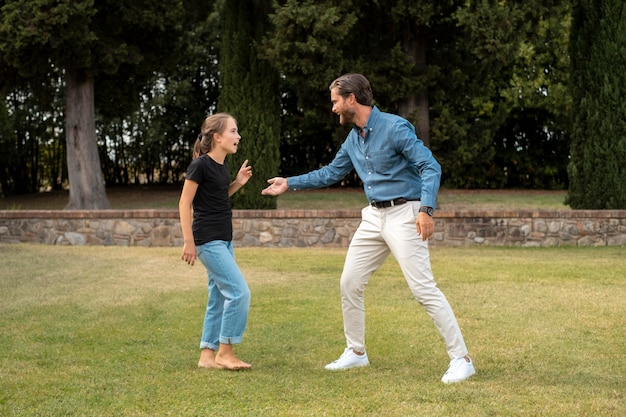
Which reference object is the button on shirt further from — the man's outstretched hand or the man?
the man's outstretched hand

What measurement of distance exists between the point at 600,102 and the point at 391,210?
10.6 m

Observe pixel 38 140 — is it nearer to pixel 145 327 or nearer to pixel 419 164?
pixel 145 327

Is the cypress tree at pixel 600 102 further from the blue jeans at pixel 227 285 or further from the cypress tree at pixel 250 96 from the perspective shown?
the blue jeans at pixel 227 285

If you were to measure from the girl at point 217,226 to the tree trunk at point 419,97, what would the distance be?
1122 cm

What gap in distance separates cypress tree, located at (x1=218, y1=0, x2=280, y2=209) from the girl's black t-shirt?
10.6 meters

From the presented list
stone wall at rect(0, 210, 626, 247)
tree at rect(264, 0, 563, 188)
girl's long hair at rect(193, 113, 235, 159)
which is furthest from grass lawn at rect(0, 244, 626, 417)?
tree at rect(264, 0, 563, 188)

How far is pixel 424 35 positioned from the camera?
16.9 metres

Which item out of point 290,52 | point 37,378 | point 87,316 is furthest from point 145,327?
point 290,52

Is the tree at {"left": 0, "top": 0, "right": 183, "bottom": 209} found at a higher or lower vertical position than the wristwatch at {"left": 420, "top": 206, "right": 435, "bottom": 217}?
higher

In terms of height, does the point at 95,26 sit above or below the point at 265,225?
above

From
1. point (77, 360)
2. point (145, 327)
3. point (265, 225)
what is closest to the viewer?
point (77, 360)

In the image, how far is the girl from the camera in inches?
215

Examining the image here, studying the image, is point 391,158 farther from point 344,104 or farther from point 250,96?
point 250,96

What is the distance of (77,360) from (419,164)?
8.93ft
